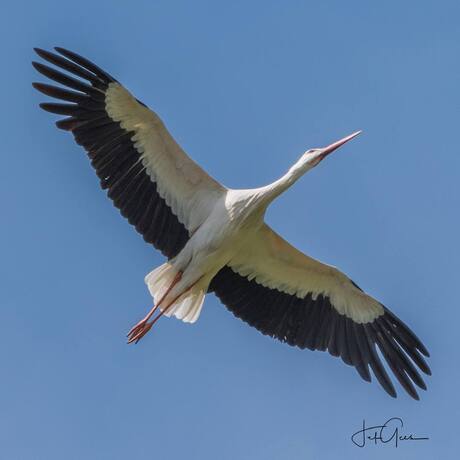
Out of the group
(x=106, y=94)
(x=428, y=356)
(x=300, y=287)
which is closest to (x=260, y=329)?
(x=300, y=287)

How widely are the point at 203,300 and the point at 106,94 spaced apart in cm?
245

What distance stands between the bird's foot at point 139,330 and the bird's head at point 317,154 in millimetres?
2398


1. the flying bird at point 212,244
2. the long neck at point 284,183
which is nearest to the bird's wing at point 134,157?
the flying bird at point 212,244

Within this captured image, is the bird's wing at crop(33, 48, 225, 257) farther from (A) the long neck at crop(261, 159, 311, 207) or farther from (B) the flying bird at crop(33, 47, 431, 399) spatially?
(A) the long neck at crop(261, 159, 311, 207)

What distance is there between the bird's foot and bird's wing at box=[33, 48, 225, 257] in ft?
2.56

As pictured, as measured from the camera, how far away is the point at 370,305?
15.3 meters

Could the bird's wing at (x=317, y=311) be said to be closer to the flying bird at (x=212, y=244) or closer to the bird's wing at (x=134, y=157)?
the flying bird at (x=212, y=244)

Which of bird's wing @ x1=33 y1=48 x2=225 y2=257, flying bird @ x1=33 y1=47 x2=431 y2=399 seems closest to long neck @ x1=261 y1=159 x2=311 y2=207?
flying bird @ x1=33 y1=47 x2=431 y2=399

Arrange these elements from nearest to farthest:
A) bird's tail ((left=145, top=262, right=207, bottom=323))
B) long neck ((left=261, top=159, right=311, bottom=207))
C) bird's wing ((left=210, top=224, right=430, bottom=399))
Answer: long neck ((left=261, top=159, right=311, bottom=207))
bird's tail ((left=145, top=262, right=207, bottom=323))
bird's wing ((left=210, top=224, right=430, bottom=399))

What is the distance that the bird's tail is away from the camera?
47.1ft

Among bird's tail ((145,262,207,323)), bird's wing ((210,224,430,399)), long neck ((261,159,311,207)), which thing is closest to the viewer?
long neck ((261,159,311,207))

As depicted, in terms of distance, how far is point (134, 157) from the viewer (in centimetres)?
1438

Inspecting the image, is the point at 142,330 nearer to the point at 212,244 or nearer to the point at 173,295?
the point at 173,295

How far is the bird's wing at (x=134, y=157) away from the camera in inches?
555
